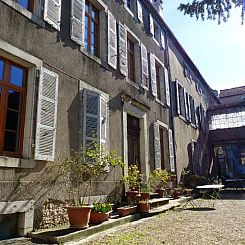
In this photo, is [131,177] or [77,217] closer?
[77,217]

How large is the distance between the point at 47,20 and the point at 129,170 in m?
4.41

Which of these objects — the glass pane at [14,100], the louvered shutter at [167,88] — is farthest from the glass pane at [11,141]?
the louvered shutter at [167,88]

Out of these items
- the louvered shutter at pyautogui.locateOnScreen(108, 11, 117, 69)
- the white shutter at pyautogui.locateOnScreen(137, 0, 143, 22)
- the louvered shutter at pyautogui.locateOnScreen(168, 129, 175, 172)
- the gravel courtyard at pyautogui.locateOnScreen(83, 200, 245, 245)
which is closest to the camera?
the gravel courtyard at pyautogui.locateOnScreen(83, 200, 245, 245)

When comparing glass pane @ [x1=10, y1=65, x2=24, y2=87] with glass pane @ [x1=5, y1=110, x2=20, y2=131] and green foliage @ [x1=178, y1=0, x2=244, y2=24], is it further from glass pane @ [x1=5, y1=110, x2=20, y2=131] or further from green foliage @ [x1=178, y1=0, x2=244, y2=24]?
green foliage @ [x1=178, y1=0, x2=244, y2=24]

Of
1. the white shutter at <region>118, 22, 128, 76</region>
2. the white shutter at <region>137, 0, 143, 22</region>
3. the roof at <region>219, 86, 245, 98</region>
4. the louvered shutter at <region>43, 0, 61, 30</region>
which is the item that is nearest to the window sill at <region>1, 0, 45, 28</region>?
the louvered shutter at <region>43, 0, 61, 30</region>

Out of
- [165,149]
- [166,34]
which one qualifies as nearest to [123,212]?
[165,149]

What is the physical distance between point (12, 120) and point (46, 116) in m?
0.63

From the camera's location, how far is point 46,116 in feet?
16.4

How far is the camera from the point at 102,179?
21.4 feet

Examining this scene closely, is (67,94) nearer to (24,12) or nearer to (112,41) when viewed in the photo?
(24,12)

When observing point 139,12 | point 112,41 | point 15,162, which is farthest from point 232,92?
point 15,162

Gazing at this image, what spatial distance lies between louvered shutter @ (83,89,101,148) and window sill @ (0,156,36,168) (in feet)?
5.00

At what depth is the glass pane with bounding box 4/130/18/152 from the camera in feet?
14.6

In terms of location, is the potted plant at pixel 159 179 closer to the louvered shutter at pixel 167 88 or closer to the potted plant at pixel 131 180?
the potted plant at pixel 131 180
